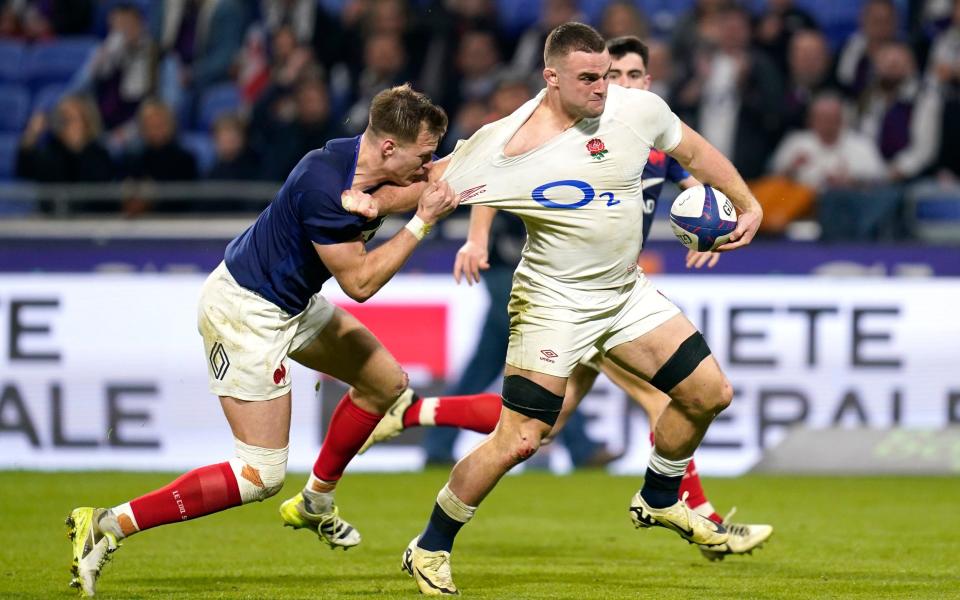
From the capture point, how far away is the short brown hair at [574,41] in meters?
6.39

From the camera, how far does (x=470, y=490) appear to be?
6668 millimetres

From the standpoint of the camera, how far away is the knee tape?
6715mm

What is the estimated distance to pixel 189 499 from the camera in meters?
6.67

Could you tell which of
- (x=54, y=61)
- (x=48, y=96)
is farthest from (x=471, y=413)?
(x=54, y=61)

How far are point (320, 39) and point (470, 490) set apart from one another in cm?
973

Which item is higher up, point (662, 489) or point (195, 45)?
point (195, 45)

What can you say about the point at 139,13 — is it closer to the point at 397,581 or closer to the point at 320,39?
the point at 320,39

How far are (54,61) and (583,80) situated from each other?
11.8 metres

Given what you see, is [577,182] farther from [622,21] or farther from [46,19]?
[46,19]

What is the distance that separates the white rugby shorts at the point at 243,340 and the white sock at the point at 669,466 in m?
1.79

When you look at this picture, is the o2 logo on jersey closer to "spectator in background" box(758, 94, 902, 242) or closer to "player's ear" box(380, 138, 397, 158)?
"player's ear" box(380, 138, 397, 158)

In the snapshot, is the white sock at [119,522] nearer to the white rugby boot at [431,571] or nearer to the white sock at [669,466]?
the white rugby boot at [431,571]

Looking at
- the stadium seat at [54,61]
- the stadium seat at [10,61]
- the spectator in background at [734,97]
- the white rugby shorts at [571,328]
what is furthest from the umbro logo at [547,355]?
the stadium seat at [10,61]

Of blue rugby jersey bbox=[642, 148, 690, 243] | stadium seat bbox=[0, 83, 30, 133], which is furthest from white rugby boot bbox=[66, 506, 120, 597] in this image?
stadium seat bbox=[0, 83, 30, 133]
